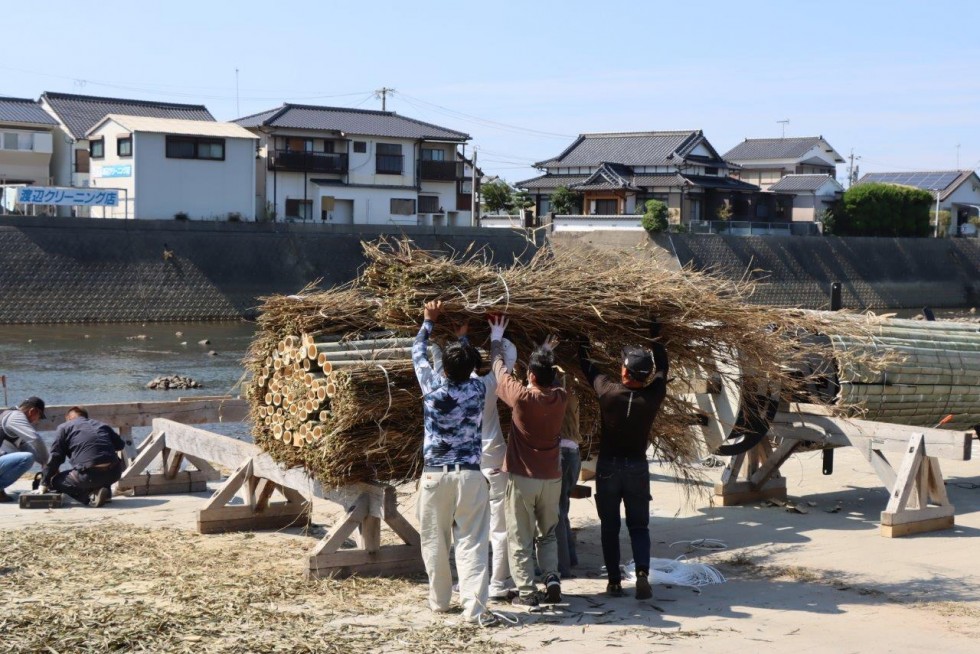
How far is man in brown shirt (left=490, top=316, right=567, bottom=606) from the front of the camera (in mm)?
6324

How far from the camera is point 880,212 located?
62.8 metres

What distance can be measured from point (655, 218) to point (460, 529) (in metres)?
44.7

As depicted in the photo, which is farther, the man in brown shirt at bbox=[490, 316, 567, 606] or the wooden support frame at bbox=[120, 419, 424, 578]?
the wooden support frame at bbox=[120, 419, 424, 578]

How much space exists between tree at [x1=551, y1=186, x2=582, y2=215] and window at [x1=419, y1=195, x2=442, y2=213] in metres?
6.97

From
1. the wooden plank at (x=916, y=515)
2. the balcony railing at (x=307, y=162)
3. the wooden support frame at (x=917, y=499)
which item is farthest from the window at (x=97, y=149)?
the wooden plank at (x=916, y=515)

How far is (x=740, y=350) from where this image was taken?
7.82 meters

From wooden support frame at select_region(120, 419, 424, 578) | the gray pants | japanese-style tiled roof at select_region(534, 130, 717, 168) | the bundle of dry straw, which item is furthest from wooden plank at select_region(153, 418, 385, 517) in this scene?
japanese-style tiled roof at select_region(534, 130, 717, 168)

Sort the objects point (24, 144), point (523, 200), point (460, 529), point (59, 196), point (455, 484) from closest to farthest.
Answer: point (455, 484), point (460, 529), point (59, 196), point (24, 144), point (523, 200)

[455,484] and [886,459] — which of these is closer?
[455,484]

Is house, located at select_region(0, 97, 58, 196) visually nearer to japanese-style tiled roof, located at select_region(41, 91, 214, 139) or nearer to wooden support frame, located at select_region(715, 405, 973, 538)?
japanese-style tiled roof, located at select_region(41, 91, 214, 139)

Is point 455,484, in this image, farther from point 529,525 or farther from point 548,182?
point 548,182

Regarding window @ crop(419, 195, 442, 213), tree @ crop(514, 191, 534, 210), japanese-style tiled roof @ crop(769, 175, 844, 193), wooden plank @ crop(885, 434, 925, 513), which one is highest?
japanese-style tiled roof @ crop(769, 175, 844, 193)

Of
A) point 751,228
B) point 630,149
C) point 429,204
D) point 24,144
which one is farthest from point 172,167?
point 751,228

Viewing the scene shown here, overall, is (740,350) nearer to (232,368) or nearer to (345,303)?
(345,303)
